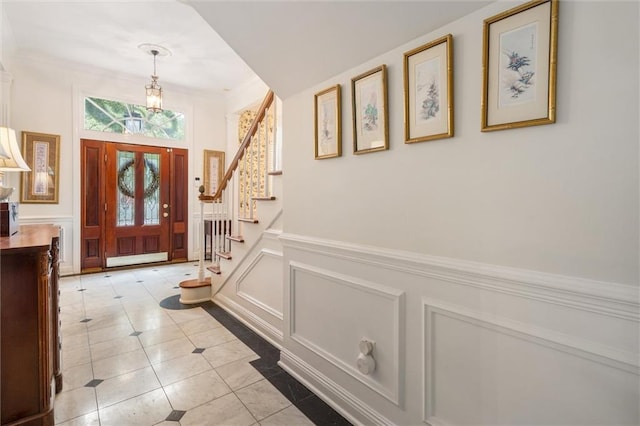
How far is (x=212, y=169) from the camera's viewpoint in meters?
6.52

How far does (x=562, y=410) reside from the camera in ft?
3.50

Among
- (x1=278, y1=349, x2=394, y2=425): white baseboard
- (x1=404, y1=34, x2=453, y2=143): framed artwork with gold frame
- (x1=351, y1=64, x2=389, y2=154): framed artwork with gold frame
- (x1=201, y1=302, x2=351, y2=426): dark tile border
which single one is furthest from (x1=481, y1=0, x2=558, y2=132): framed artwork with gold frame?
(x1=201, y1=302, x2=351, y2=426): dark tile border

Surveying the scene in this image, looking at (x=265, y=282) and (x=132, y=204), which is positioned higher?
(x=132, y=204)

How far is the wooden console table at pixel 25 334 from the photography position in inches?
62.2

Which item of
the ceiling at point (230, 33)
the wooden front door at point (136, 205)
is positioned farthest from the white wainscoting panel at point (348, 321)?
the wooden front door at point (136, 205)

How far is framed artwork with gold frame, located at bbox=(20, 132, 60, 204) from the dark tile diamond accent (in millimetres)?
4694

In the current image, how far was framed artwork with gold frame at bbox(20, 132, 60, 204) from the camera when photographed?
470 cm

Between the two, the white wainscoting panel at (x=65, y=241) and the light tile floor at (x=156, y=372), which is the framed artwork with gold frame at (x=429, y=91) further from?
the white wainscoting panel at (x=65, y=241)

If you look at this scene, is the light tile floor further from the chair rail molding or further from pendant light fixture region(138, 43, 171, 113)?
pendant light fixture region(138, 43, 171, 113)

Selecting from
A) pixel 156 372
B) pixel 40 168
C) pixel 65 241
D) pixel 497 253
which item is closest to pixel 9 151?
pixel 156 372

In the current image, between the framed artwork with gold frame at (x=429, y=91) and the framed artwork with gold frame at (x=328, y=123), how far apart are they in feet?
1.64

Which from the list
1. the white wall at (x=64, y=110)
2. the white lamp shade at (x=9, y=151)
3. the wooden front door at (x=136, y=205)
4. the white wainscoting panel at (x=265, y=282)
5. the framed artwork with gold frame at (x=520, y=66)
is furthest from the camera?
the wooden front door at (x=136, y=205)

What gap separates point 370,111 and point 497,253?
0.96 metres

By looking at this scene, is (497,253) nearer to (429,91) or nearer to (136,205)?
(429,91)
